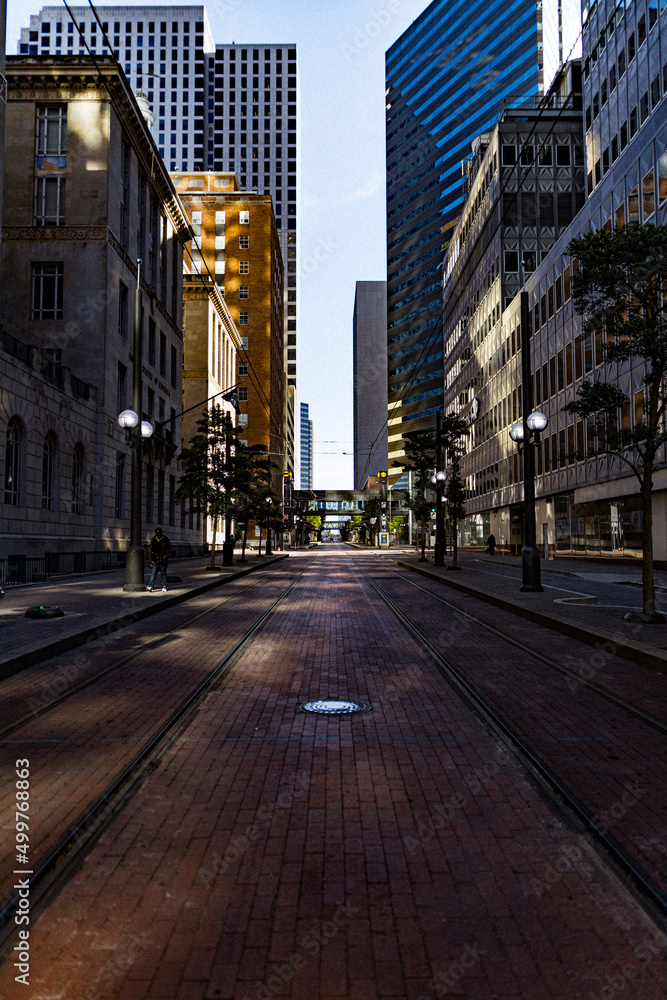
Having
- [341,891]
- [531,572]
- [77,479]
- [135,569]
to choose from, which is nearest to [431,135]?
[77,479]

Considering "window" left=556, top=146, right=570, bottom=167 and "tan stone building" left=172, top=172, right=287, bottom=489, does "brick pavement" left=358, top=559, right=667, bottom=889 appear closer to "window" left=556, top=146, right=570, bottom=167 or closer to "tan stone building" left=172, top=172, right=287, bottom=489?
"window" left=556, top=146, right=570, bottom=167

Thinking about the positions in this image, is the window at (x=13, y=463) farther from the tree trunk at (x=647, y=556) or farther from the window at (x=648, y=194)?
the window at (x=648, y=194)

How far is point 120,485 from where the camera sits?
124ft

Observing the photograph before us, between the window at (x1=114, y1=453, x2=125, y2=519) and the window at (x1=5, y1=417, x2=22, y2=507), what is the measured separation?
408 inches

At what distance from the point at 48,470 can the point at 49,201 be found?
14.9 metres

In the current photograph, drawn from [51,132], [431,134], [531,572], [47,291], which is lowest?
[531,572]

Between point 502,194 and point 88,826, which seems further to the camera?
point 502,194

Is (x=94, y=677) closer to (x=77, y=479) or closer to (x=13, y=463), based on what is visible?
(x=13, y=463)

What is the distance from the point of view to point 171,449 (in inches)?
1849

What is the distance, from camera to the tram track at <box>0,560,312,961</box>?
3156mm

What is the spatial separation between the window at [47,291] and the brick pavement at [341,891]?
112 ft

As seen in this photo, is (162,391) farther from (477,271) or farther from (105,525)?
(477,271)

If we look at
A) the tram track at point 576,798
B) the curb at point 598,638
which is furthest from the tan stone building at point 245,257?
Answer: the tram track at point 576,798

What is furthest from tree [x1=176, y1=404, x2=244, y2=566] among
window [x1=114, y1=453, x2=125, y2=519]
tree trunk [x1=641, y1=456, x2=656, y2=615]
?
tree trunk [x1=641, y1=456, x2=656, y2=615]
